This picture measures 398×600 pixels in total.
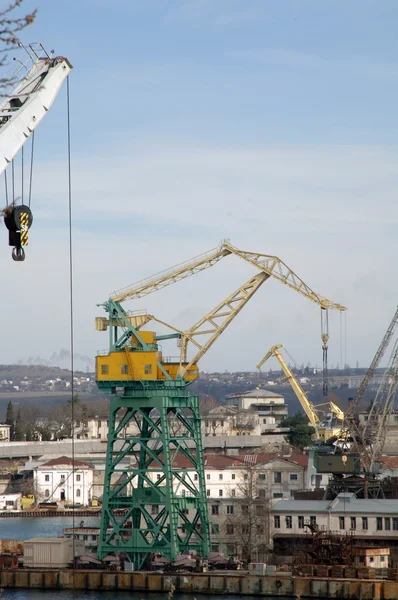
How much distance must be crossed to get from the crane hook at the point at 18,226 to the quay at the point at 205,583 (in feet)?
97.0

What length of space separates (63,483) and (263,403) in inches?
2155

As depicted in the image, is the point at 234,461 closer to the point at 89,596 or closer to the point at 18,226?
the point at 89,596

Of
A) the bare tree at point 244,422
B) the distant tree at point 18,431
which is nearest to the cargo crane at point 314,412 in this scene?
the bare tree at point 244,422

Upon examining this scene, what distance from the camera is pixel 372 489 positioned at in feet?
184

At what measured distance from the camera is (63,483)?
275 feet

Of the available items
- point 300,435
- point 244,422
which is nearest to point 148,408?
point 300,435

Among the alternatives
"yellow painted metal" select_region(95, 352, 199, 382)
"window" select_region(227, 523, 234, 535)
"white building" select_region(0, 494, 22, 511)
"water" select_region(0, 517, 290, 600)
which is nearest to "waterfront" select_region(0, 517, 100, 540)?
Result: "water" select_region(0, 517, 290, 600)

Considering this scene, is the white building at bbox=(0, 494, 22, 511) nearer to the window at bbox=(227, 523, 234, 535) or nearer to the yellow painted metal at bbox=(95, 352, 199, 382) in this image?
the window at bbox=(227, 523, 234, 535)

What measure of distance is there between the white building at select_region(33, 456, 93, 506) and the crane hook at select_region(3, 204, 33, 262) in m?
67.9

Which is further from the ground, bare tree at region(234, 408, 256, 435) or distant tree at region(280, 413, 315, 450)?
bare tree at region(234, 408, 256, 435)

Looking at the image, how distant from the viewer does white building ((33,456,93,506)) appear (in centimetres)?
8331

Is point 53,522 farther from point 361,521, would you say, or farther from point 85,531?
point 361,521

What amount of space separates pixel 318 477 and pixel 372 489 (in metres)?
10.3

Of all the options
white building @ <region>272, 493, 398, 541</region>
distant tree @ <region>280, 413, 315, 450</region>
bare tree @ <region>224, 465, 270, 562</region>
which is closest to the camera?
white building @ <region>272, 493, 398, 541</region>
